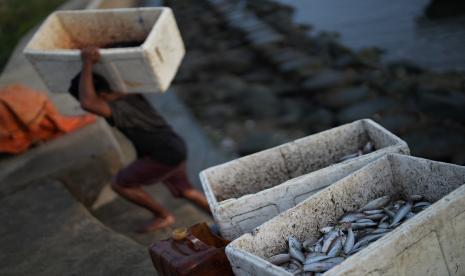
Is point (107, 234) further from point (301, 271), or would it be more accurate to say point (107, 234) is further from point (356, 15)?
point (356, 15)

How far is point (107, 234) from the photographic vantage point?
17.3 ft

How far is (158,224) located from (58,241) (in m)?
1.15

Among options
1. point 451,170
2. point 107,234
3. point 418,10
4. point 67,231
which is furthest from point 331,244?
point 418,10

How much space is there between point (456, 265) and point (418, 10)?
424 inches

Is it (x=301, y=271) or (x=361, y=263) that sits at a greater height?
(x=361, y=263)

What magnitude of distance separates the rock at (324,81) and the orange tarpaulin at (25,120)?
4388 millimetres

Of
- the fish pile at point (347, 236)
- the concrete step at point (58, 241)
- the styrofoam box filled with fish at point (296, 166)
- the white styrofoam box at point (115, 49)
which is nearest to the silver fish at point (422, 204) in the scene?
the fish pile at point (347, 236)

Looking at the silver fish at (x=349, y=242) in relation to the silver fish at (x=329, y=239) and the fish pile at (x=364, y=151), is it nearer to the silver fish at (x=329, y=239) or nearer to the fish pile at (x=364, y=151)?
the silver fish at (x=329, y=239)

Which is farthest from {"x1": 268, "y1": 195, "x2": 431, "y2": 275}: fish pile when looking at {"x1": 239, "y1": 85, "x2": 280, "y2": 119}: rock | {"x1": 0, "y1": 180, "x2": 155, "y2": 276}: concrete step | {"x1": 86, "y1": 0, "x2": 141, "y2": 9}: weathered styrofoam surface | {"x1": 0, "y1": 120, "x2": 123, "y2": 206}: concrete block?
{"x1": 86, "y1": 0, "x2": 141, "y2": 9}: weathered styrofoam surface

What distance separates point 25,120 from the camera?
7.20m

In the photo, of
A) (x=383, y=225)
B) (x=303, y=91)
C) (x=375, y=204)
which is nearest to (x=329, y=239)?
(x=383, y=225)

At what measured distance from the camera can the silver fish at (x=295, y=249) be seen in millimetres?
2979

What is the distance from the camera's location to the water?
10.3 metres

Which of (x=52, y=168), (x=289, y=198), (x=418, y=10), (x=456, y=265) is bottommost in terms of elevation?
(x=418, y=10)
